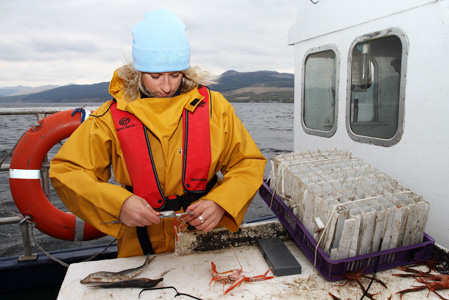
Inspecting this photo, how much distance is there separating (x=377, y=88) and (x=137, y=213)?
2.49 metres

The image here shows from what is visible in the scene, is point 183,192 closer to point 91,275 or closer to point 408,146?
point 91,275

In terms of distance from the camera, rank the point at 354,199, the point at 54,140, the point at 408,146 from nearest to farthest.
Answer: the point at 354,199
the point at 408,146
the point at 54,140

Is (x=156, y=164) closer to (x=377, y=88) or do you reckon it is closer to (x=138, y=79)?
(x=138, y=79)

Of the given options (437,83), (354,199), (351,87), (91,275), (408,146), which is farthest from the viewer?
(351,87)

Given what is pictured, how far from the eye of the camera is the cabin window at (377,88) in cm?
269

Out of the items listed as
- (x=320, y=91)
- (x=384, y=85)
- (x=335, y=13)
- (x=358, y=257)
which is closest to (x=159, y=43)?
(x=358, y=257)

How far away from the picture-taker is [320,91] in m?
3.85

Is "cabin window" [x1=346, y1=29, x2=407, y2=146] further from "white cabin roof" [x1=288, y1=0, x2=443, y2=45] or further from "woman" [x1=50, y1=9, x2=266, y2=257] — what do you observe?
"woman" [x1=50, y1=9, x2=266, y2=257]

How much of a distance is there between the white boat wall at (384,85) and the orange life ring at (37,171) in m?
2.82

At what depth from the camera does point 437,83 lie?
230cm

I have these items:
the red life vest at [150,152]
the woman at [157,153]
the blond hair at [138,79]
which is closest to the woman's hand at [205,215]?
the woman at [157,153]

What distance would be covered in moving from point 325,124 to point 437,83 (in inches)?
60.6

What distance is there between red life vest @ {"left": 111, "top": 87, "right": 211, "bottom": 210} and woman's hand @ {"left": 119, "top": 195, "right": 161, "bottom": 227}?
0.25 m

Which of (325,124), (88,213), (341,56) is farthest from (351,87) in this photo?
(88,213)
